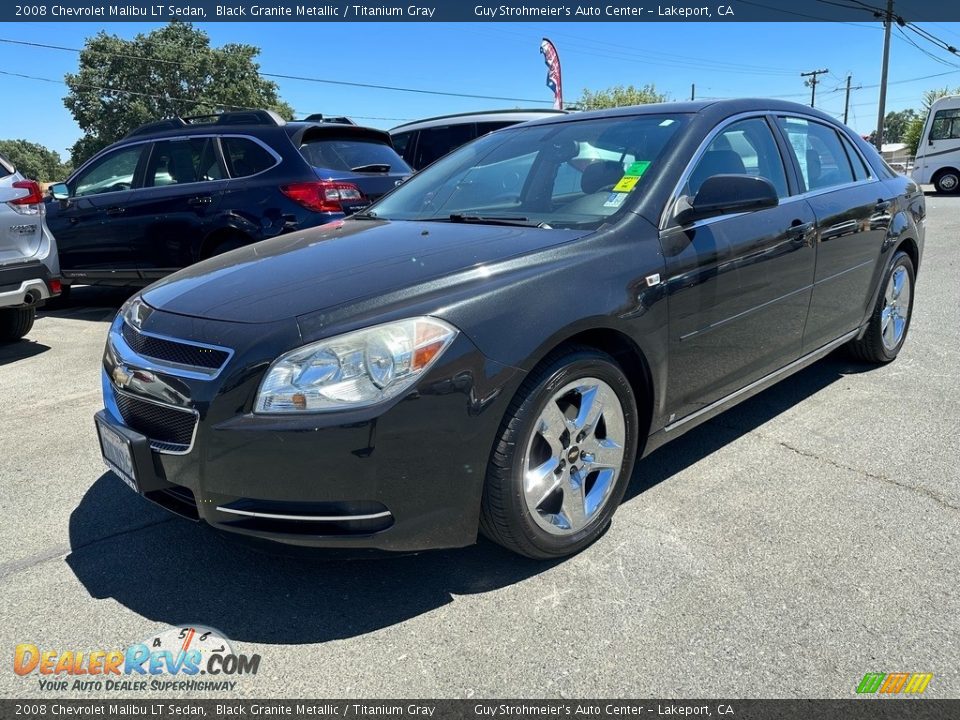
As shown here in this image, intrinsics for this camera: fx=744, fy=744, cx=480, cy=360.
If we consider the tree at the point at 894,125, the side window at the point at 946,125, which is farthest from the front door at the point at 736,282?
the tree at the point at 894,125

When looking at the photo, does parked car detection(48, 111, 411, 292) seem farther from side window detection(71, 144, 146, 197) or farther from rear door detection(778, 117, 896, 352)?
rear door detection(778, 117, 896, 352)

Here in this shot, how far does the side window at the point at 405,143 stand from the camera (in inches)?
416

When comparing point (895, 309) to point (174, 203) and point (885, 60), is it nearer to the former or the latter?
point (174, 203)

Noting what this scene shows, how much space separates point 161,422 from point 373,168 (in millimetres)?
4586

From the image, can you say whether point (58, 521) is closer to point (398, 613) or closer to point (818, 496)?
point (398, 613)

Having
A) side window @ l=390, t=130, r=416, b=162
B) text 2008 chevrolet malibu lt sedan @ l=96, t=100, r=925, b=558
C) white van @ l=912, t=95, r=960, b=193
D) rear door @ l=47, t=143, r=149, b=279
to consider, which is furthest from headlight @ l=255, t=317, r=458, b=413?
white van @ l=912, t=95, r=960, b=193

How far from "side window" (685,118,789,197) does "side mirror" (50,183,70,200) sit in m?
6.25

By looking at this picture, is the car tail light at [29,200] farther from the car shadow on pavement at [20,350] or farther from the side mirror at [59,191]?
the side mirror at [59,191]

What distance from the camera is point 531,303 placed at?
8.02 feet

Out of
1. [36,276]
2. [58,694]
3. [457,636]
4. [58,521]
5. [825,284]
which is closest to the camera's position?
[58,694]

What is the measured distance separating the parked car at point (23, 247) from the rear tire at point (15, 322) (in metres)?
0.11

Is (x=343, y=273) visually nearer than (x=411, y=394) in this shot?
No

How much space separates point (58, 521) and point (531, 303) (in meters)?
2.21

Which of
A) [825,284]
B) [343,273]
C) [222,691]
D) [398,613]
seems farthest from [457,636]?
[825,284]
